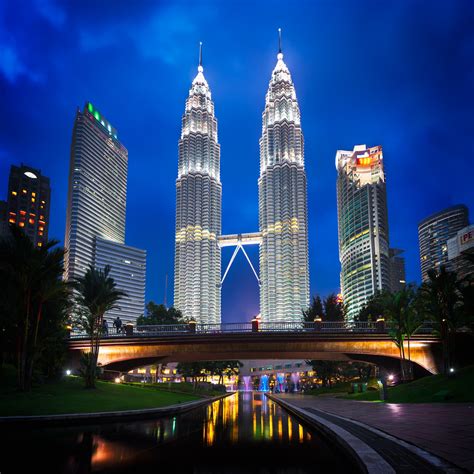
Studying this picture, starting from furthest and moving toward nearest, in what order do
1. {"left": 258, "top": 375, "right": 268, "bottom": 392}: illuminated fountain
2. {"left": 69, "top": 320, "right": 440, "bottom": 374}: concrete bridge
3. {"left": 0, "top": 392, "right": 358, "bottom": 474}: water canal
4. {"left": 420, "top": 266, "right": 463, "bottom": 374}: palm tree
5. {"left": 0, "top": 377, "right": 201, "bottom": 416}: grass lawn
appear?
1. {"left": 258, "top": 375, "right": 268, "bottom": 392}: illuminated fountain
2. {"left": 69, "top": 320, "right": 440, "bottom": 374}: concrete bridge
3. {"left": 420, "top": 266, "right": 463, "bottom": 374}: palm tree
4. {"left": 0, "top": 377, "right": 201, "bottom": 416}: grass lawn
5. {"left": 0, "top": 392, "right": 358, "bottom": 474}: water canal

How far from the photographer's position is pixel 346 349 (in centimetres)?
5522

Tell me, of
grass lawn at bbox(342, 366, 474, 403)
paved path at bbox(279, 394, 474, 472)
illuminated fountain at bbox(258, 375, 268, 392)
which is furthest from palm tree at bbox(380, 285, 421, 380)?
illuminated fountain at bbox(258, 375, 268, 392)

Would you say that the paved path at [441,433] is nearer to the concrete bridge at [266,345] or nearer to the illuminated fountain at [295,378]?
the concrete bridge at [266,345]

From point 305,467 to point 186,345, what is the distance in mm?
45766

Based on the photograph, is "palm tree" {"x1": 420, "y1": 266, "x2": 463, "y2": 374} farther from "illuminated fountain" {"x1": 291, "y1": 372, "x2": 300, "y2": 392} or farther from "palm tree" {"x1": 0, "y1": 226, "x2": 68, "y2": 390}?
"illuminated fountain" {"x1": 291, "y1": 372, "x2": 300, "y2": 392}

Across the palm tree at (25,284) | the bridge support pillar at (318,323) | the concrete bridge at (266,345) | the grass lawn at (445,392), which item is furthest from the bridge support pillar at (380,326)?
the palm tree at (25,284)

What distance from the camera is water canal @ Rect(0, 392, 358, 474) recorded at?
1170cm

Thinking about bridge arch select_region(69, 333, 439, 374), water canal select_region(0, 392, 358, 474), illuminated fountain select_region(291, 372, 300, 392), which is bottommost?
illuminated fountain select_region(291, 372, 300, 392)

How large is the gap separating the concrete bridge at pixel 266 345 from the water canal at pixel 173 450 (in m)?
32.8

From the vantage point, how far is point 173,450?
14.4m

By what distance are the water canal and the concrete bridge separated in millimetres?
32819

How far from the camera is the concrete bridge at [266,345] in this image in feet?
177

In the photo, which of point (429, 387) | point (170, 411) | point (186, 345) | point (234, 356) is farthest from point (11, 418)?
point (234, 356)

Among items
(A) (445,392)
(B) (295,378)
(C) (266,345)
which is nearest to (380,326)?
(C) (266,345)
